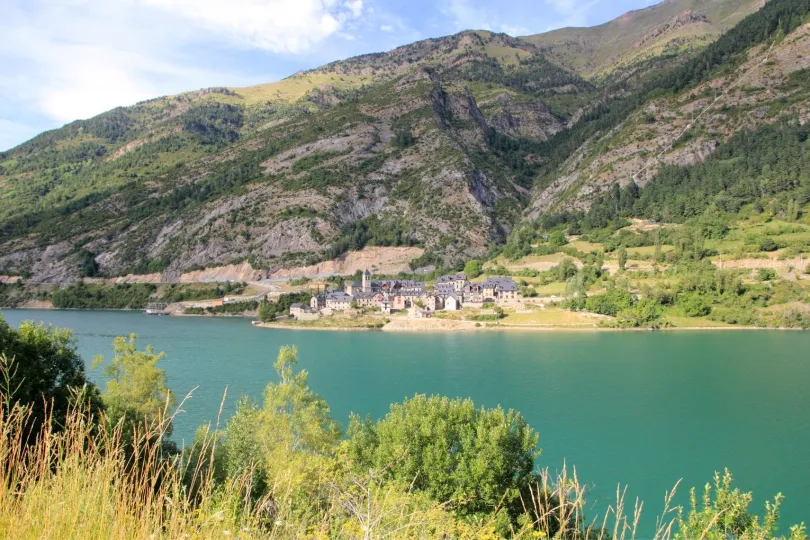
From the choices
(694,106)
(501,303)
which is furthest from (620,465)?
(694,106)

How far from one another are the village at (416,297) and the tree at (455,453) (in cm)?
5374

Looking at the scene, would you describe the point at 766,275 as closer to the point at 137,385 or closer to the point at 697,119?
the point at 697,119

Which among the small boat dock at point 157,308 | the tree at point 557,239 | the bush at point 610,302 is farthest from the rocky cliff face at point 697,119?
the small boat dock at point 157,308

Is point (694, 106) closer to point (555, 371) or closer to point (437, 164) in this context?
point (437, 164)

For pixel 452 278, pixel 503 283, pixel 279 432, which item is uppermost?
pixel 452 278

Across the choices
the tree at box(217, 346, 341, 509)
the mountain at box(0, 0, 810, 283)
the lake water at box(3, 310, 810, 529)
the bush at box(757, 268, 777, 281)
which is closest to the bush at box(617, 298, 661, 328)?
the lake water at box(3, 310, 810, 529)

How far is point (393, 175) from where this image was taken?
124562 mm

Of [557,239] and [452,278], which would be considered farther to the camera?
[557,239]

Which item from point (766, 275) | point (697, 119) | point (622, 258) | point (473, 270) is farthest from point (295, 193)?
point (766, 275)

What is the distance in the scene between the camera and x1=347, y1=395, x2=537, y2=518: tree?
40.9 ft

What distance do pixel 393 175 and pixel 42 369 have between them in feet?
376

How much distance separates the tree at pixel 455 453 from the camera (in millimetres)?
12469

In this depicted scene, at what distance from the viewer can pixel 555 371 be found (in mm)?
38594

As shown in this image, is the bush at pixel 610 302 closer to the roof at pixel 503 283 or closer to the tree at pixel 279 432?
the roof at pixel 503 283
